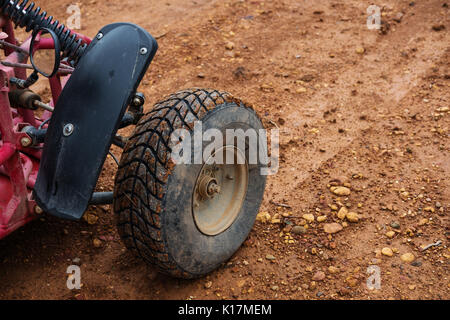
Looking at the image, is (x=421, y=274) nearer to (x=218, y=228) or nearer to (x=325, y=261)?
(x=325, y=261)

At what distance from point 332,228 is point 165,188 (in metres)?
1.41

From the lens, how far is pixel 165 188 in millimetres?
2383

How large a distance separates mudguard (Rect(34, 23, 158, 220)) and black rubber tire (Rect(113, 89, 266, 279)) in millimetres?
224

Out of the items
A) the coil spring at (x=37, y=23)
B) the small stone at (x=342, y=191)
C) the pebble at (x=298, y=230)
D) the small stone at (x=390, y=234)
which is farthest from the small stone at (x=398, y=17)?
the coil spring at (x=37, y=23)

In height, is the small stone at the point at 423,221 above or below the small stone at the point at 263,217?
below

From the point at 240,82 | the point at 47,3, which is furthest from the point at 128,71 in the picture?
the point at 47,3

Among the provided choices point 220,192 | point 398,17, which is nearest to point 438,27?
point 398,17

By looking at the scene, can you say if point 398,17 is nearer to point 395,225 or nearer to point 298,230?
point 395,225

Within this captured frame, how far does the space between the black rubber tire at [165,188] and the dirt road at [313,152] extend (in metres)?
0.41

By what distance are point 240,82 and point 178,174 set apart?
109 inches

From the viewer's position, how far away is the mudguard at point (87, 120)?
2256 millimetres

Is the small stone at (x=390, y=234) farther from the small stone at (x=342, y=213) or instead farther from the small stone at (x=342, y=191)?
the small stone at (x=342, y=191)

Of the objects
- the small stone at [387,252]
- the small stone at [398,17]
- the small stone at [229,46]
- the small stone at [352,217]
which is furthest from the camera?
the small stone at [398,17]

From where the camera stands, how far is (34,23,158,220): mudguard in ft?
7.40
